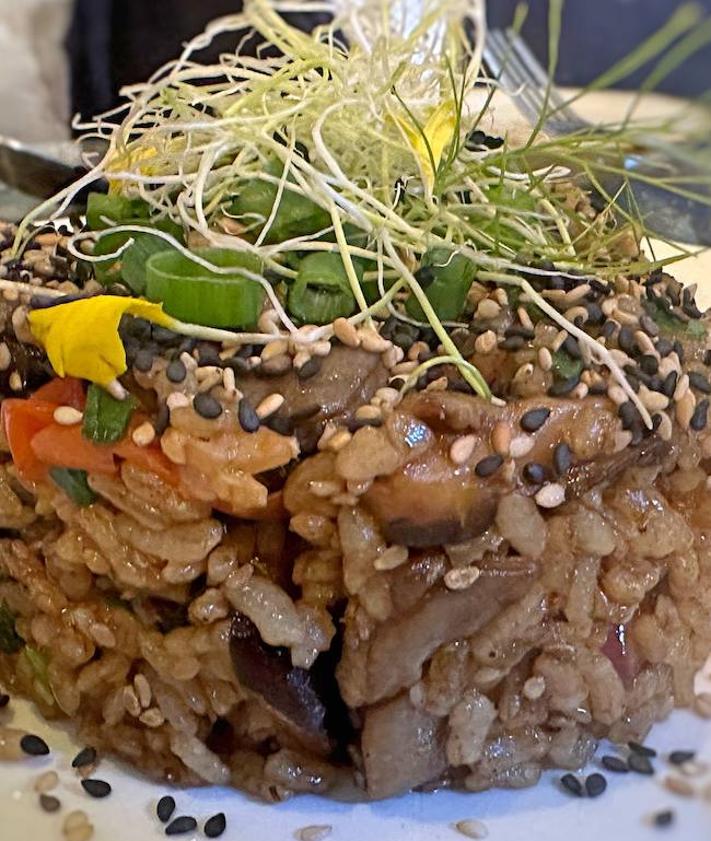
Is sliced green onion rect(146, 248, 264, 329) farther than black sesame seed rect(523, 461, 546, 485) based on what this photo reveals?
Yes

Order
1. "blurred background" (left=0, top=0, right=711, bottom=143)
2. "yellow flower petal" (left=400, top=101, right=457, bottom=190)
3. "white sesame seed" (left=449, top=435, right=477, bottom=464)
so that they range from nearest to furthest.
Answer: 1. "white sesame seed" (left=449, top=435, right=477, bottom=464)
2. "yellow flower petal" (left=400, top=101, right=457, bottom=190)
3. "blurred background" (left=0, top=0, right=711, bottom=143)

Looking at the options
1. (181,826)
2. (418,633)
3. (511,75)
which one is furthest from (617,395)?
(511,75)

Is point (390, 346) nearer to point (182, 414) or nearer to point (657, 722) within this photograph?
point (182, 414)

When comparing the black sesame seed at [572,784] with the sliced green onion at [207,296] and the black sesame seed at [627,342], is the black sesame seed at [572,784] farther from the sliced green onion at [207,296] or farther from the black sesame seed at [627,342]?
the sliced green onion at [207,296]

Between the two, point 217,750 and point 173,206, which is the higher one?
point 173,206

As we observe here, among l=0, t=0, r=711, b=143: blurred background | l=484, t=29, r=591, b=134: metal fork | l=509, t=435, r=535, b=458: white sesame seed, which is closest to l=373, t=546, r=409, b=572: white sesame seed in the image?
l=509, t=435, r=535, b=458: white sesame seed

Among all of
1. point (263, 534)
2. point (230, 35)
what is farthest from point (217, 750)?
point (230, 35)

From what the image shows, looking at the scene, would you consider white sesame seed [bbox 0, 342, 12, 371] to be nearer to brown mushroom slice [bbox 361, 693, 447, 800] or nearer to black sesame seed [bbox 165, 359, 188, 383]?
black sesame seed [bbox 165, 359, 188, 383]
